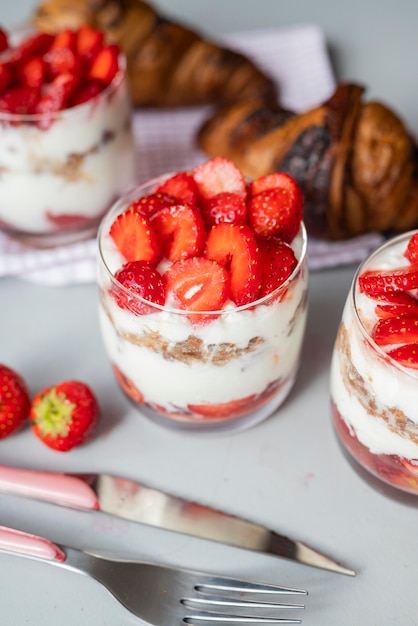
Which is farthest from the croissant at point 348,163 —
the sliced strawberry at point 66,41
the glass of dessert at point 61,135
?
the sliced strawberry at point 66,41

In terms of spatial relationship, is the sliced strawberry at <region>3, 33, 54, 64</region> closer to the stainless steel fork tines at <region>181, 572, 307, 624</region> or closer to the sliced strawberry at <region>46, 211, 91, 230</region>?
the sliced strawberry at <region>46, 211, 91, 230</region>

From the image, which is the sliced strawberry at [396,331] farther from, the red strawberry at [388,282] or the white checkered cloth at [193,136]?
the white checkered cloth at [193,136]

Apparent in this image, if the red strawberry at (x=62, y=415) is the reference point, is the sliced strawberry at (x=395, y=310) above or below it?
above

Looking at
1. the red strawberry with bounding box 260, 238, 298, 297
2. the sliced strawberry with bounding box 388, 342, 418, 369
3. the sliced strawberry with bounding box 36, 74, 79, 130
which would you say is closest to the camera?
the sliced strawberry with bounding box 388, 342, 418, 369

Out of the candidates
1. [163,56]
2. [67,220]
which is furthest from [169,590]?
[163,56]

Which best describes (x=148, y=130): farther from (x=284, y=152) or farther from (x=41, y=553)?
(x=41, y=553)

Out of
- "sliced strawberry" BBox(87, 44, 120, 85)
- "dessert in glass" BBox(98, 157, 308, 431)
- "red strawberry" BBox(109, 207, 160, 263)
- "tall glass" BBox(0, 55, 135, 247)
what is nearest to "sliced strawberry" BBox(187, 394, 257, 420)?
"dessert in glass" BBox(98, 157, 308, 431)
